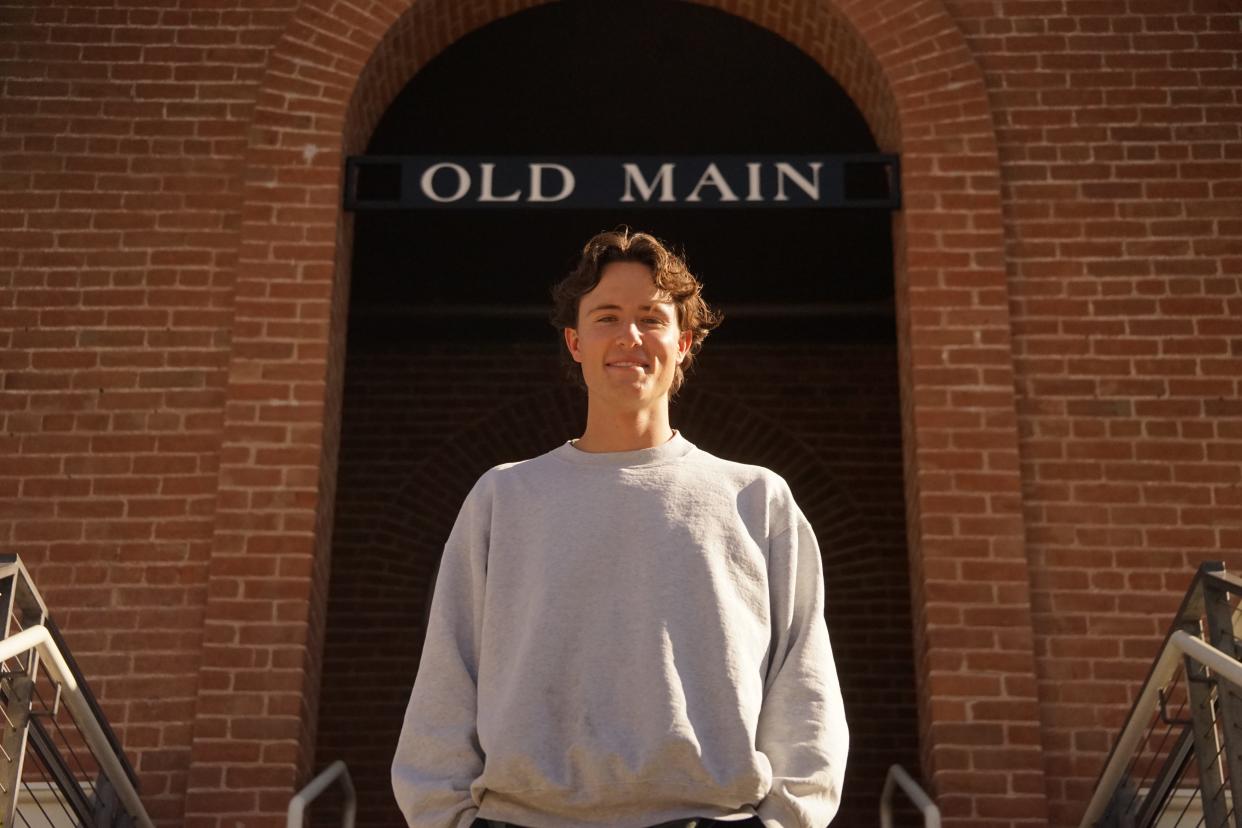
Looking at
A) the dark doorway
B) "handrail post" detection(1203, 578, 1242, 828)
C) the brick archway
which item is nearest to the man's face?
"handrail post" detection(1203, 578, 1242, 828)

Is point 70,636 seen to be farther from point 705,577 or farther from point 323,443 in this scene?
point 705,577

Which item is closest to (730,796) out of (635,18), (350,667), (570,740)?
(570,740)

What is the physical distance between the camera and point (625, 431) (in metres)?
2.64

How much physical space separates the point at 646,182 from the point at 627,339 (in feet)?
13.6

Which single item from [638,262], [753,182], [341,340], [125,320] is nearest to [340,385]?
[341,340]

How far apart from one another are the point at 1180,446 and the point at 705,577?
435cm

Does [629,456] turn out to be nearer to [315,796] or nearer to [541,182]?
[315,796]

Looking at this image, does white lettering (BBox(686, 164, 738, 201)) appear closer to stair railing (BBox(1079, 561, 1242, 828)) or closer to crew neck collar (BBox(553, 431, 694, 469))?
stair railing (BBox(1079, 561, 1242, 828))

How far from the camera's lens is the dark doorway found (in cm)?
874

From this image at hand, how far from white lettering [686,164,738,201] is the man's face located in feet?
13.2

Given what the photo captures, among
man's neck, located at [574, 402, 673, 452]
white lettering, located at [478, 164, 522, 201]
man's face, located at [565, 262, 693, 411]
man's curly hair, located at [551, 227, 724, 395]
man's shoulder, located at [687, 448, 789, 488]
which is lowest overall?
man's shoulder, located at [687, 448, 789, 488]

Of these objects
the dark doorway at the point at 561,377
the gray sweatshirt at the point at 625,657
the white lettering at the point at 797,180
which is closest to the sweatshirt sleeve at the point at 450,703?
the gray sweatshirt at the point at 625,657

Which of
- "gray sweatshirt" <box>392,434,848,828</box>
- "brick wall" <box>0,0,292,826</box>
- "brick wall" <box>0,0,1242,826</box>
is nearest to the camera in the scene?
"gray sweatshirt" <box>392,434,848,828</box>

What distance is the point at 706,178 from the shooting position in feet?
22.0
